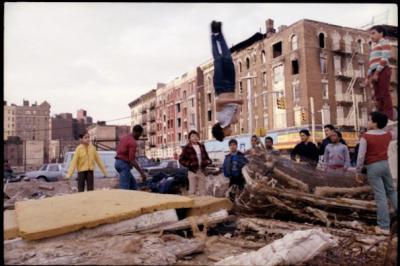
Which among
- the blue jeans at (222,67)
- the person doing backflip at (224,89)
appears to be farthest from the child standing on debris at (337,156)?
the blue jeans at (222,67)

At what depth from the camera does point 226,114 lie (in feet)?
20.0

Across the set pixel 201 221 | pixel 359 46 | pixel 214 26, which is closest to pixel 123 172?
pixel 201 221

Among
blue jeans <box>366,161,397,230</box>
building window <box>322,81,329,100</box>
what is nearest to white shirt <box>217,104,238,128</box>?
blue jeans <box>366,161,397,230</box>

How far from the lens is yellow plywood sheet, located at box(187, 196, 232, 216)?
16.6 feet

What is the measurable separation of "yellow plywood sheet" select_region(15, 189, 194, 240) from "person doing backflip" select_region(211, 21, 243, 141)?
162 centimetres

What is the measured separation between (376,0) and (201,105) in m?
45.9

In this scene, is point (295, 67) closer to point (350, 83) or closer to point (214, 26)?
point (350, 83)

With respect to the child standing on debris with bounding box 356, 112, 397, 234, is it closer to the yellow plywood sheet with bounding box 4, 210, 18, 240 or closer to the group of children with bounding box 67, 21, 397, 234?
the group of children with bounding box 67, 21, 397, 234

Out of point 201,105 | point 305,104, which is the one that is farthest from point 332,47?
point 201,105

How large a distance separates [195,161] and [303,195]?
86.8 inches

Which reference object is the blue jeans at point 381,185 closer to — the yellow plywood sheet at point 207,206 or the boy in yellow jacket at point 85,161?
the yellow plywood sheet at point 207,206

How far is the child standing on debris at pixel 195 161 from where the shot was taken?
736cm

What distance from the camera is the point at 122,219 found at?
14.1ft

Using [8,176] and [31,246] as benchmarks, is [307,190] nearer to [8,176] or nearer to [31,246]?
[31,246]
